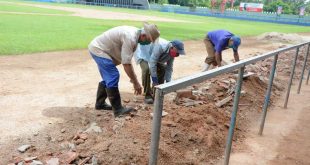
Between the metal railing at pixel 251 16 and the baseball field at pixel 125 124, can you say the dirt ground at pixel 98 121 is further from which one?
the metal railing at pixel 251 16

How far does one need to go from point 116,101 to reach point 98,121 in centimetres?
38

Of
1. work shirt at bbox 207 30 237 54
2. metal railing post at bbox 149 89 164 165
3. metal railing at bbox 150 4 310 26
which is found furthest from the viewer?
metal railing at bbox 150 4 310 26

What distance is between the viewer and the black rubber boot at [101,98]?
544cm

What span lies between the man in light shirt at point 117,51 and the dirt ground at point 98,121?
412mm

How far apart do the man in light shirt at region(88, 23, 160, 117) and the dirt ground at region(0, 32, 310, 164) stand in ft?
1.35

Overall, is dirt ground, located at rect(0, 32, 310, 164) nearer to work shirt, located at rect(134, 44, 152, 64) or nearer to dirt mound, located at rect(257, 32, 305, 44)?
work shirt, located at rect(134, 44, 152, 64)

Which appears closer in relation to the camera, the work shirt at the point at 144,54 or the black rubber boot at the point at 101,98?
the black rubber boot at the point at 101,98

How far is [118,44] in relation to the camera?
16.2 feet

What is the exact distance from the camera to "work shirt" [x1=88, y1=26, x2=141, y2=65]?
4637 mm

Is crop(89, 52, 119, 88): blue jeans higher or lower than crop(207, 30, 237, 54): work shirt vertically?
lower

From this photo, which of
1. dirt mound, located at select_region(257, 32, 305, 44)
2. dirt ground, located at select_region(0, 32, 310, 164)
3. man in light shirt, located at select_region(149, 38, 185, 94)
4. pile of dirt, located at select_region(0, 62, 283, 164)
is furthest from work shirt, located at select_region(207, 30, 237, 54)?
dirt mound, located at select_region(257, 32, 305, 44)

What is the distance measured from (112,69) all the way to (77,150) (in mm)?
1390

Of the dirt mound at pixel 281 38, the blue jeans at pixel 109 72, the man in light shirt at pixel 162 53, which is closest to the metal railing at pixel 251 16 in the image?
the dirt mound at pixel 281 38

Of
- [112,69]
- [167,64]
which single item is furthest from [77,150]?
[167,64]
